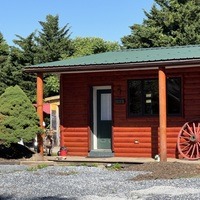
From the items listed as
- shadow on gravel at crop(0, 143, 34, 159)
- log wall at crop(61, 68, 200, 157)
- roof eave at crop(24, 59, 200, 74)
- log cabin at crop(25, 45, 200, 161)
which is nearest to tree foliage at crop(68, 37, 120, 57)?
log wall at crop(61, 68, 200, 157)

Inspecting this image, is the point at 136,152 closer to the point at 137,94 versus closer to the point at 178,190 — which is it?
the point at 137,94

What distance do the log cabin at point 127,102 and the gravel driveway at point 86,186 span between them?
2931 mm

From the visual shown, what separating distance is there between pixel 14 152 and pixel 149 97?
4.77 meters

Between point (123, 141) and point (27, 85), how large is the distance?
64.3ft

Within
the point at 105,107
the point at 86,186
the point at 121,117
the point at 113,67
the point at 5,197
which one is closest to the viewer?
the point at 5,197

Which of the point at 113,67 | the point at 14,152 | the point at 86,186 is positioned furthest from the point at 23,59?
the point at 86,186

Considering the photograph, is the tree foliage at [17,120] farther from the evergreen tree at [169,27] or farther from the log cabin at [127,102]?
the evergreen tree at [169,27]

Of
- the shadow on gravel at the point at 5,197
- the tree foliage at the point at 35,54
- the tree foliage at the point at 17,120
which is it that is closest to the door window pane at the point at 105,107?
the tree foliage at the point at 17,120

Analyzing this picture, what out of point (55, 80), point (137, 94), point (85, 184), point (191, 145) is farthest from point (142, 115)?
point (55, 80)

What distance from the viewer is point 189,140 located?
50.6ft

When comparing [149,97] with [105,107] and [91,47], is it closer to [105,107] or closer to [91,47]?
[105,107]

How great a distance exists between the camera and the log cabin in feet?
50.4

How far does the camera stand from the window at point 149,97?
1605 centimetres

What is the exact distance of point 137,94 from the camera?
16.6 meters
